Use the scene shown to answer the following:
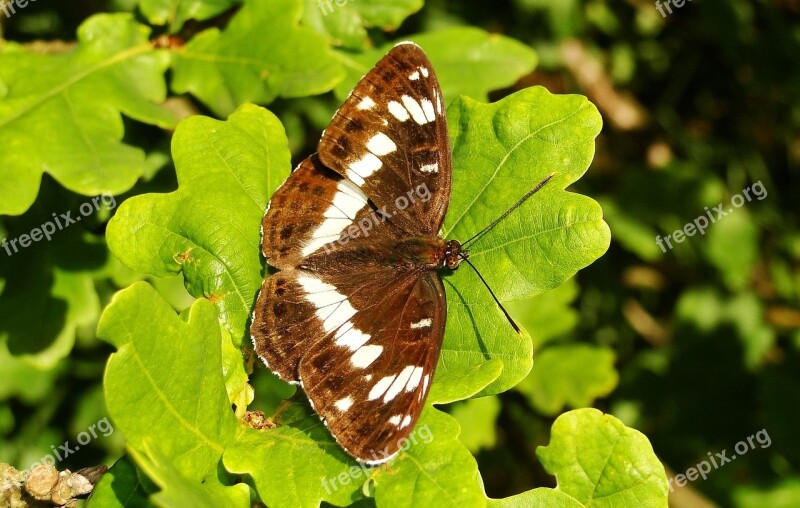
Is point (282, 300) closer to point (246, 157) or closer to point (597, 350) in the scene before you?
point (246, 157)

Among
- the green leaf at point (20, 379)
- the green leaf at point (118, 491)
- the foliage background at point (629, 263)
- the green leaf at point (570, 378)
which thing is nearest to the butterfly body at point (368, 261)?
the green leaf at point (118, 491)

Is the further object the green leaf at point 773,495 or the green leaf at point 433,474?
the green leaf at point 773,495

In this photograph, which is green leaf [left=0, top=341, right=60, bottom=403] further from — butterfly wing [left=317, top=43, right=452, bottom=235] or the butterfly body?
butterfly wing [left=317, top=43, right=452, bottom=235]
